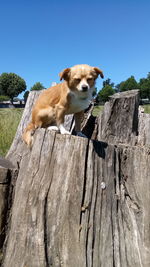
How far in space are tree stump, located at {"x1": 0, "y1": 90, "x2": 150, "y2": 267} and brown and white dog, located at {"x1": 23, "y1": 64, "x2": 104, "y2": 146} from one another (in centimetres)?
59

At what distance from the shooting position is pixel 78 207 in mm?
2074

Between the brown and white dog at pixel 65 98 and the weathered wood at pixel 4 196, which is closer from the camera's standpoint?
the weathered wood at pixel 4 196

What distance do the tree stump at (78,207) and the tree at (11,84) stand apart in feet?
228

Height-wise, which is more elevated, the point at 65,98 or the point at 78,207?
the point at 65,98

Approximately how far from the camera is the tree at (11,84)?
225 feet

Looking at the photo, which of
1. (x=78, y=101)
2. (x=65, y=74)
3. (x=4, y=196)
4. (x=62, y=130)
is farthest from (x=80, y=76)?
(x=4, y=196)

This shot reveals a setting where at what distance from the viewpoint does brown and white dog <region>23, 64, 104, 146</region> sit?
8.91 feet

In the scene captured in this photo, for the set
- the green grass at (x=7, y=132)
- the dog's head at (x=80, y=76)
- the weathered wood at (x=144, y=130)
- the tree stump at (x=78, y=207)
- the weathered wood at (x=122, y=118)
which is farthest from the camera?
the green grass at (x=7, y=132)

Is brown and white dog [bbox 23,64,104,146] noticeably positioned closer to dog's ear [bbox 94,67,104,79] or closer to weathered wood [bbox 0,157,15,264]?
dog's ear [bbox 94,67,104,79]

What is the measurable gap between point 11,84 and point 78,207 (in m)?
70.7

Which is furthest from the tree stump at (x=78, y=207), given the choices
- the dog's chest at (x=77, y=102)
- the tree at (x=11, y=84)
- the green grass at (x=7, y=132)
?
the tree at (x=11, y=84)

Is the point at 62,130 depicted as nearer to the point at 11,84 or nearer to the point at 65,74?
the point at 65,74

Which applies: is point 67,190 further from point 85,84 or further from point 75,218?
point 85,84

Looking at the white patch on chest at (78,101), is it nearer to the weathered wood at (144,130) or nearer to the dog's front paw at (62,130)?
the dog's front paw at (62,130)
